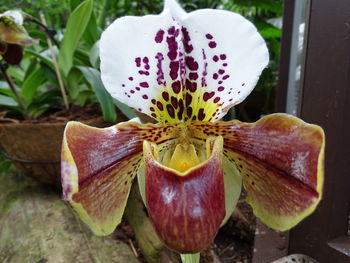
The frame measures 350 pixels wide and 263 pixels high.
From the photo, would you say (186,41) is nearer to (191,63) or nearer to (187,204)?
(191,63)

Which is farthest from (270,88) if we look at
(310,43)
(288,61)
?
(310,43)

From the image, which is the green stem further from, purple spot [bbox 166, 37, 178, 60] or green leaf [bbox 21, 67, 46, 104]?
purple spot [bbox 166, 37, 178, 60]

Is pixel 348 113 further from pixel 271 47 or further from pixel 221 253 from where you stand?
pixel 271 47

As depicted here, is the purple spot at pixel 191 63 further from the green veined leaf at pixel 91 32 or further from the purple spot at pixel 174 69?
the green veined leaf at pixel 91 32

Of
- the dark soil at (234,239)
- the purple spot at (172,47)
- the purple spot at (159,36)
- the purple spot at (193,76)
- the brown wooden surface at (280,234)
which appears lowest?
the dark soil at (234,239)

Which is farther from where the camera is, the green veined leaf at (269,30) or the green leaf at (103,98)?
the green veined leaf at (269,30)

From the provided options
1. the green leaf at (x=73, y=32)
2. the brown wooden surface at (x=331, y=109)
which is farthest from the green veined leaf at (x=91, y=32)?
the brown wooden surface at (x=331, y=109)

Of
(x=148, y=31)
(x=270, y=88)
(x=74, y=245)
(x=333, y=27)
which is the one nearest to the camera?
(x=148, y=31)
